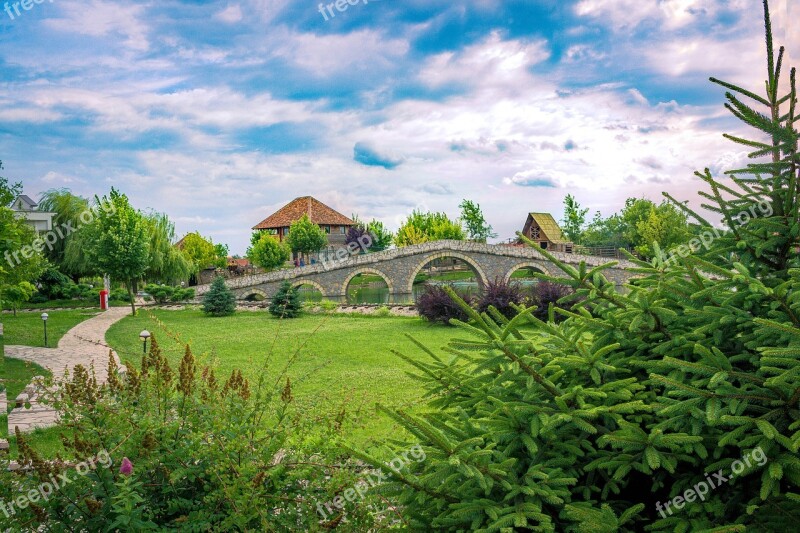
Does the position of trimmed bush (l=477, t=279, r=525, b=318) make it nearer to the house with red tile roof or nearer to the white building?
the white building

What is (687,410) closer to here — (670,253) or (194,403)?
(670,253)

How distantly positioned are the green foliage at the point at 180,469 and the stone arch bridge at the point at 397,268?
2554 centimetres

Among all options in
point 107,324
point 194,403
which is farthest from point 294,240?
point 194,403

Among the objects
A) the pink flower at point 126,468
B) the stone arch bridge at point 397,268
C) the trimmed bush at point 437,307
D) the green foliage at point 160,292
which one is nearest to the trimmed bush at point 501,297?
the trimmed bush at point 437,307

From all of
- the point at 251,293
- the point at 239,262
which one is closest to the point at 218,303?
the point at 251,293

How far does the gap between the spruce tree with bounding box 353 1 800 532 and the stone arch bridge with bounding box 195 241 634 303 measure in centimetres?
2635

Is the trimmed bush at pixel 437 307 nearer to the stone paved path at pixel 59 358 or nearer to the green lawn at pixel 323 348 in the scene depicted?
the green lawn at pixel 323 348

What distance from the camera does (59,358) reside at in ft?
37.9

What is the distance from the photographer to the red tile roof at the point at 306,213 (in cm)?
5603

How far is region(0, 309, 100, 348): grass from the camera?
1379cm

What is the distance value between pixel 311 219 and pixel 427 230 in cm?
1148

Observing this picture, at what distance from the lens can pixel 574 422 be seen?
6.70 ft

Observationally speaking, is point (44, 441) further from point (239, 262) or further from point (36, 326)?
point (239, 262)

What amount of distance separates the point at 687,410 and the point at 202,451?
2186 mm
